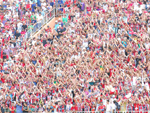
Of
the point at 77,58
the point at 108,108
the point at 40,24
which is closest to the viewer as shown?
the point at 108,108

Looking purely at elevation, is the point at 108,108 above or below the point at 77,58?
below

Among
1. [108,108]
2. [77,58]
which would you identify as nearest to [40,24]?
[77,58]

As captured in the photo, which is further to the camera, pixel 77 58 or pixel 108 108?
pixel 77 58

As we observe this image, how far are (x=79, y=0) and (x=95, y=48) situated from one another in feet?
14.3

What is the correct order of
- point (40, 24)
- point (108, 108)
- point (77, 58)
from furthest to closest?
point (40, 24)
point (77, 58)
point (108, 108)

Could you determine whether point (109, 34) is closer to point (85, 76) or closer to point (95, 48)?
point (95, 48)

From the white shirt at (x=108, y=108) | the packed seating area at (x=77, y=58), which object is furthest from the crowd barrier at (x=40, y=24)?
the white shirt at (x=108, y=108)

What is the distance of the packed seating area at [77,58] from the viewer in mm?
23125

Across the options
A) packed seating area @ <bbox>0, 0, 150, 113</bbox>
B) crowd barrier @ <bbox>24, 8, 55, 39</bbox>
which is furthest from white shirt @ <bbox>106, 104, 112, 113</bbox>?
crowd barrier @ <bbox>24, 8, 55, 39</bbox>

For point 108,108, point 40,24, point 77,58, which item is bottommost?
point 108,108

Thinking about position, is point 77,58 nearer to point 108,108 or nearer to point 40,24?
point 108,108

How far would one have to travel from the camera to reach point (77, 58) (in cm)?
2527

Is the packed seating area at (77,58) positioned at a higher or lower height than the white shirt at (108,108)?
higher

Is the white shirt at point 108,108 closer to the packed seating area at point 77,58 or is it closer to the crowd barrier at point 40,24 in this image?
the packed seating area at point 77,58
